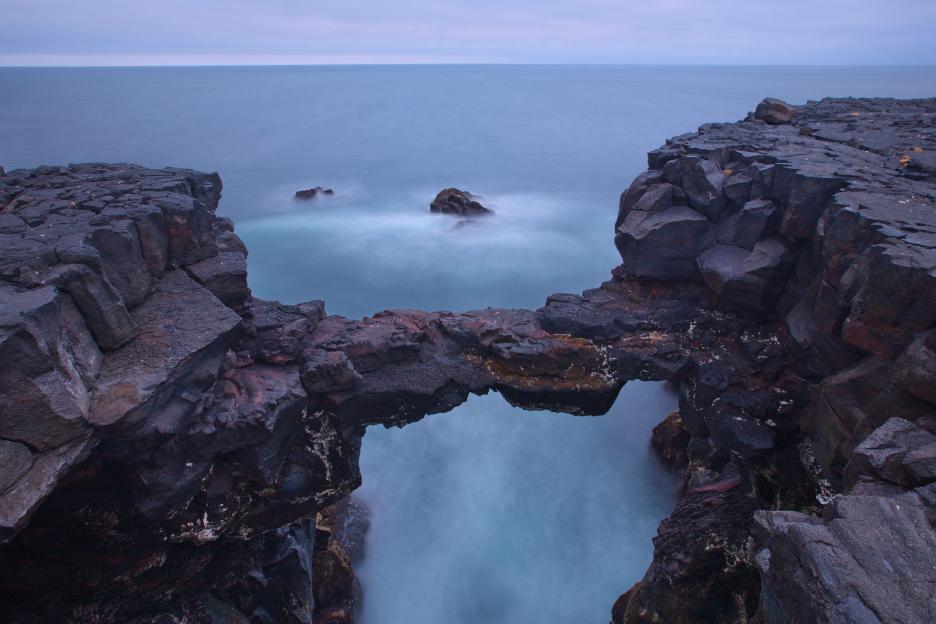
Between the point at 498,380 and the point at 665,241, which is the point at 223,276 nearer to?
the point at 498,380

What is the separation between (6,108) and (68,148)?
16.9 meters

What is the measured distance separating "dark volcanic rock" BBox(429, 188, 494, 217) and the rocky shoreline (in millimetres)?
10542

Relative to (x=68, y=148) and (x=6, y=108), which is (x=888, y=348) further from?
(x=6, y=108)

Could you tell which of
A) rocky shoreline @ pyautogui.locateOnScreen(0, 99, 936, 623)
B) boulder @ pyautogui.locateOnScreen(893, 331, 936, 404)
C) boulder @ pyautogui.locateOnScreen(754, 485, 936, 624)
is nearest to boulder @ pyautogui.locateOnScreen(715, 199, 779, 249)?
rocky shoreline @ pyautogui.locateOnScreen(0, 99, 936, 623)

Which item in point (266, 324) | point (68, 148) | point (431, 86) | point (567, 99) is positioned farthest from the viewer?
point (431, 86)

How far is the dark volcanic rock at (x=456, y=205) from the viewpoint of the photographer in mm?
→ 21188

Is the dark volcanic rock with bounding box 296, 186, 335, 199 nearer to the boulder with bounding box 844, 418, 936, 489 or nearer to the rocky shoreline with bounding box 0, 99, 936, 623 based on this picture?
the rocky shoreline with bounding box 0, 99, 936, 623

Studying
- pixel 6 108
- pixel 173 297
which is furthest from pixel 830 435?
pixel 6 108

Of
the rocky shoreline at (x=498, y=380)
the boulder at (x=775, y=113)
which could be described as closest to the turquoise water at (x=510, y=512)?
the rocky shoreline at (x=498, y=380)

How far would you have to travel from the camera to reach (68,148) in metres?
26.8

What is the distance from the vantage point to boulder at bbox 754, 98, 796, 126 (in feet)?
41.8

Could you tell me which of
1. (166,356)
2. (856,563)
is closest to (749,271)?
(856,563)

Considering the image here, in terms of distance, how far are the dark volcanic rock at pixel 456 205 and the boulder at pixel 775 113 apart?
10156mm

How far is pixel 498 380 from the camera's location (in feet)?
31.4
